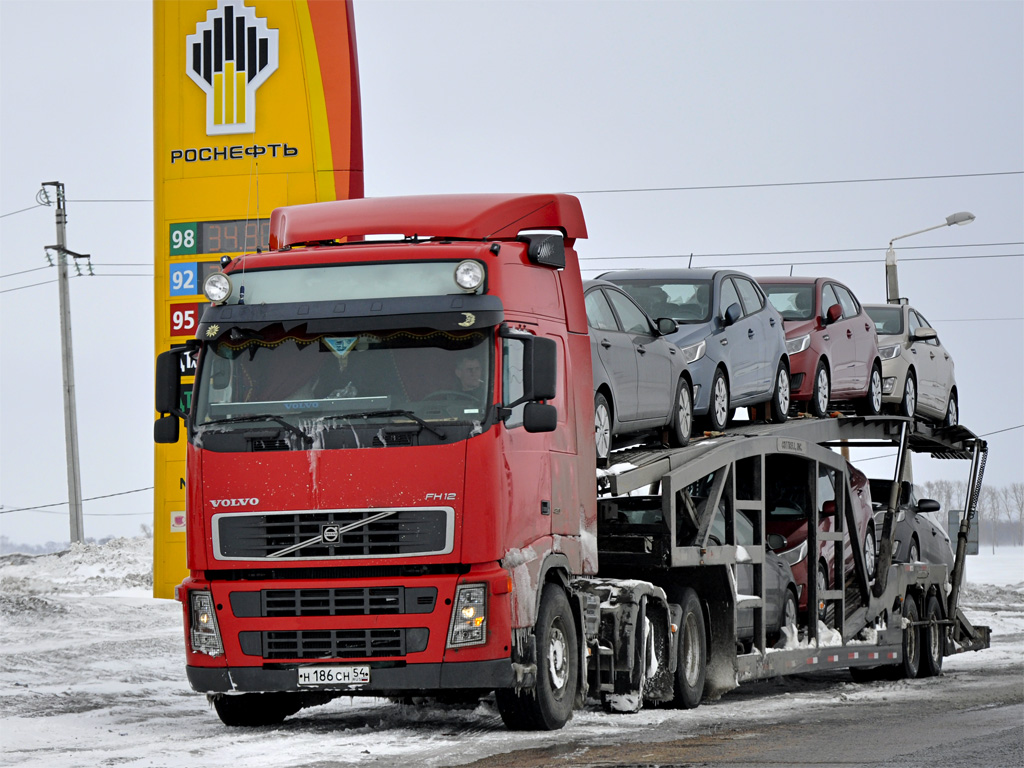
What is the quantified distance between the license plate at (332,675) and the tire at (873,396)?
9.99 meters

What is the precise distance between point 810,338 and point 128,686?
8.16m

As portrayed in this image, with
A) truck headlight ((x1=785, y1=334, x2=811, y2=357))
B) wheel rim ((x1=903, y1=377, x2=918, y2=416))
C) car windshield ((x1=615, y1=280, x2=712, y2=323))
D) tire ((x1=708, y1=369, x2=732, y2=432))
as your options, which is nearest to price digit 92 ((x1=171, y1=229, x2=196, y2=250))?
car windshield ((x1=615, y1=280, x2=712, y2=323))

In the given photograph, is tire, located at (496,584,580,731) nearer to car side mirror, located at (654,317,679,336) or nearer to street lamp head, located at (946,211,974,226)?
car side mirror, located at (654,317,679,336)

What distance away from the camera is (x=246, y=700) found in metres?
10.6

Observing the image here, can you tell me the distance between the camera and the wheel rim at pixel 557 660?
32.9 feet

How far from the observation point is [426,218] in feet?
34.1

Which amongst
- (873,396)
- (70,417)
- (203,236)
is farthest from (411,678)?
(70,417)

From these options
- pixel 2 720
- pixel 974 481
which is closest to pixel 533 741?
pixel 2 720

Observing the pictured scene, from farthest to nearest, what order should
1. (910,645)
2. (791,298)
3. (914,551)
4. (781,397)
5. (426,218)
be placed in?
(914,551)
(791,298)
(910,645)
(781,397)
(426,218)

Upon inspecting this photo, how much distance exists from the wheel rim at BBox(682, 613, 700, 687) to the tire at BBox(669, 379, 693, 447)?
1.60 metres

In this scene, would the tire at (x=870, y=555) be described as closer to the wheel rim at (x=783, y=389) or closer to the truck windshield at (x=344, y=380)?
the wheel rim at (x=783, y=389)

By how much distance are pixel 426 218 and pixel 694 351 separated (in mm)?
4339

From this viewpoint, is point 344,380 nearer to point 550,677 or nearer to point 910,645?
point 550,677

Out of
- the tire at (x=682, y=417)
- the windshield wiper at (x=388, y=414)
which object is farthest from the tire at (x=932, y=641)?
the windshield wiper at (x=388, y=414)
